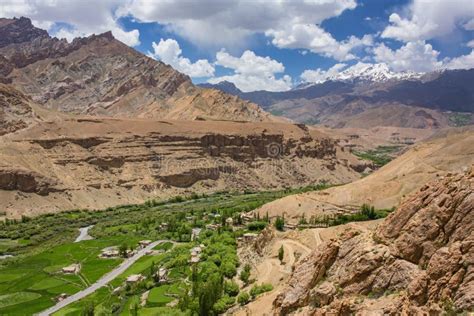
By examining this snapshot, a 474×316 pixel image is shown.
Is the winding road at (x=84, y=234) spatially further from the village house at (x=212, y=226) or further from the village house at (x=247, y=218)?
the village house at (x=247, y=218)

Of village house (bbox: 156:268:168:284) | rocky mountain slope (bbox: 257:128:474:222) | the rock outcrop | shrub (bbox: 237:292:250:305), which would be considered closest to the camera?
shrub (bbox: 237:292:250:305)

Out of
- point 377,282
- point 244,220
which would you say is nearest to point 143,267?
point 244,220

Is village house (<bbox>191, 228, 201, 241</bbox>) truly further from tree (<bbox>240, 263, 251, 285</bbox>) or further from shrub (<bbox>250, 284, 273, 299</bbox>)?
shrub (<bbox>250, 284, 273, 299</bbox>)

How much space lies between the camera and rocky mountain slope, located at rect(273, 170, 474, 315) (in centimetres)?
2094

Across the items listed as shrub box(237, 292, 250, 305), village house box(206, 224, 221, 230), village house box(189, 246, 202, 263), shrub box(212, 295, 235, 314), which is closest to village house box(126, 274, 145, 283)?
village house box(189, 246, 202, 263)

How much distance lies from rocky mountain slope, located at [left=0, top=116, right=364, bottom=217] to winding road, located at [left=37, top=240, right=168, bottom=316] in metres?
48.7

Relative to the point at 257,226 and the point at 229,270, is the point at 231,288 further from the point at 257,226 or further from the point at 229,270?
the point at 257,226

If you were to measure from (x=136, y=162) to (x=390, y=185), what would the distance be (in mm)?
89234

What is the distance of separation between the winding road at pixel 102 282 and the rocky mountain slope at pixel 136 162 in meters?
48.7

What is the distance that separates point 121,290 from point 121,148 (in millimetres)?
98520

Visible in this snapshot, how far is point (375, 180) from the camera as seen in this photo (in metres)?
94.4

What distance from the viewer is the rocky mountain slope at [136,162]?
128000 mm

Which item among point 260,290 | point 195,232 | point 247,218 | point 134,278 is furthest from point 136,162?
point 260,290

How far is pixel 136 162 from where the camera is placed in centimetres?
15425
